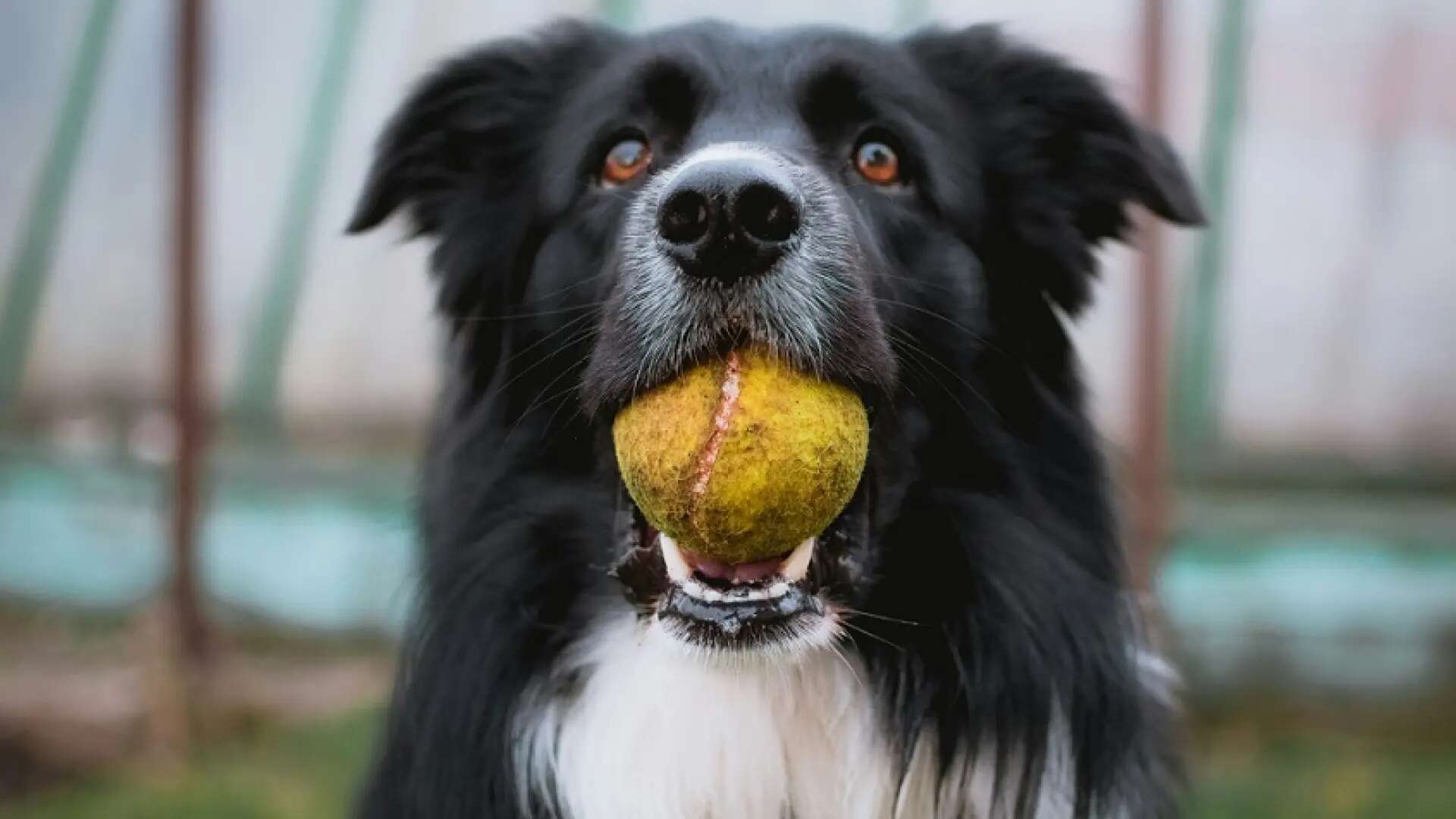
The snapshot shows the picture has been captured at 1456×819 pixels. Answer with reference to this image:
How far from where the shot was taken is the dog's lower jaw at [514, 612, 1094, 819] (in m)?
2.09

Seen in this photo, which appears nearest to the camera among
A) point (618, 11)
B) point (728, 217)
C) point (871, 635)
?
point (728, 217)

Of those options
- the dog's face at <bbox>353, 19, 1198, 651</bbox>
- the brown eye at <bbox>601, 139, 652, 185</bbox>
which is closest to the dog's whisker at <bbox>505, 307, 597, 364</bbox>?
the dog's face at <bbox>353, 19, 1198, 651</bbox>

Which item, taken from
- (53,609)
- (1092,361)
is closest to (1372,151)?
(1092,361)

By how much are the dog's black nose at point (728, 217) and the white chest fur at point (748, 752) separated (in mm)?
572

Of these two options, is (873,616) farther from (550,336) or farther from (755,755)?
(550,336)

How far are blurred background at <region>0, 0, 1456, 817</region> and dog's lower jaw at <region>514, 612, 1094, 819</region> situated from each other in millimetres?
2648

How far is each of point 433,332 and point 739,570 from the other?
314 cm

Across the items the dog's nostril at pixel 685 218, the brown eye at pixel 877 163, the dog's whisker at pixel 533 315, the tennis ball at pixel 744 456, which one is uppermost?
the brown eye at pixel 877 163

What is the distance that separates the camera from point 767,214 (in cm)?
188

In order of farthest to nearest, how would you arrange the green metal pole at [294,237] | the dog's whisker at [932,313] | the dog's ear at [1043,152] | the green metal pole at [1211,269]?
the green metal pole at [294,237]
the green metal pole at [1211,269]
the dog's ear at [1043,152]
the dog's whisker at [932,313]

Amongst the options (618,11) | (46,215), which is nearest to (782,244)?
(618,11)

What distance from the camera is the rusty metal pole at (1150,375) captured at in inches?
182

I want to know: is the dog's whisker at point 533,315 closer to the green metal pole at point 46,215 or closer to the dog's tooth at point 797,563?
the dog's tooth at point 797,563

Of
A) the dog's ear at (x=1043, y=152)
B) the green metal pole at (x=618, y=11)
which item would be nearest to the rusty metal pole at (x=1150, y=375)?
the green metal pole at (x=618, y=11)
